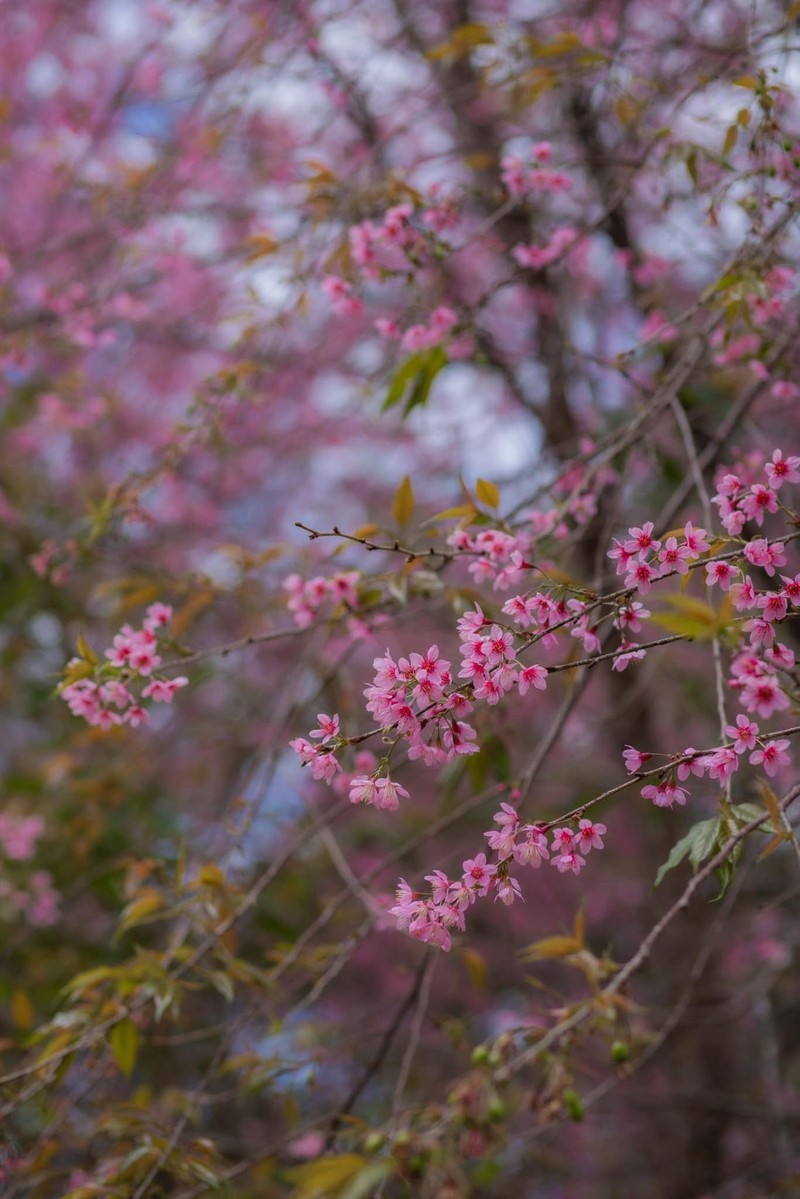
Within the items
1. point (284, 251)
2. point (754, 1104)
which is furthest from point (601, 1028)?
point (754, 1104)

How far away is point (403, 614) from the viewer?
7.04ft

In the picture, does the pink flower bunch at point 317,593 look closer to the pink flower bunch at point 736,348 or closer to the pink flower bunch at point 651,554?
the pink flower bunch at point 651,554

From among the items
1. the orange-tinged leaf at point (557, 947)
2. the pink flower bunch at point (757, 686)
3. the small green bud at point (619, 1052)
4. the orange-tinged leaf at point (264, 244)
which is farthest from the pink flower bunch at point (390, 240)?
the small green bud at point (619, 1052)

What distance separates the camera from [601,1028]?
1521mm

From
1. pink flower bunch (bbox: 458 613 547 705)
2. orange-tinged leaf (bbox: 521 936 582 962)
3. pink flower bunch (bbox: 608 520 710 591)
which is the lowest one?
orange-tinged leaf (bbox: 521 936 582 962)

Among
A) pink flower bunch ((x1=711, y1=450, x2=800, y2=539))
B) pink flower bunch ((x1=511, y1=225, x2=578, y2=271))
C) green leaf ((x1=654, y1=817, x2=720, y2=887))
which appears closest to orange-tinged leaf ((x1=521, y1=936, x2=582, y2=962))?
green leaf ((x1=654, y1=817, x2=720, y2=887))

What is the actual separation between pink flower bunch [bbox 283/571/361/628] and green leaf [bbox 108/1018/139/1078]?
799 mm

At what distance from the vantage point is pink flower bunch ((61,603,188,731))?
1.63 metres

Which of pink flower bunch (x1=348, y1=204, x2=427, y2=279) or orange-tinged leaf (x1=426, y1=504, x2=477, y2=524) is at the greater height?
pink flower bunch (x1=348, y1=204, x2=427, y2=279)

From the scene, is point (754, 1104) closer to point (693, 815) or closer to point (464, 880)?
point (693, 815)

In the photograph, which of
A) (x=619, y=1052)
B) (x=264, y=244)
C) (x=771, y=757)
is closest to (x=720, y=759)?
(x=771, y=757)

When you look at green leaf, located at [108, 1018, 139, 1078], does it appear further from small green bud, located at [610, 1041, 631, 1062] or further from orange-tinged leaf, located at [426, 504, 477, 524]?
orange-tinged leaf, located at [426, 504, 477, 524]

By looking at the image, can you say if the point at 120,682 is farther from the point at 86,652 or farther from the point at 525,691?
the point at 525,691

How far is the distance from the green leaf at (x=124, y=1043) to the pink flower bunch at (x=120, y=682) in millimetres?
542
